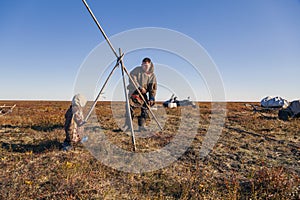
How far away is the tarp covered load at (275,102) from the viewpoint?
1677 cm

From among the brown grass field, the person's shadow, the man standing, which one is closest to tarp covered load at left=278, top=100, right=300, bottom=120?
the brown grass field

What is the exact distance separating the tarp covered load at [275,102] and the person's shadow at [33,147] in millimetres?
17082

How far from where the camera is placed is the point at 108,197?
3545 millimetres

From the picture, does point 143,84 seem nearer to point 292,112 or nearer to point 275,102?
point 292,112

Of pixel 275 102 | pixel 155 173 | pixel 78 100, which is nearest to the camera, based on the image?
pixel 155 173

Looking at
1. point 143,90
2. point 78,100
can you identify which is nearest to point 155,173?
point 78,100

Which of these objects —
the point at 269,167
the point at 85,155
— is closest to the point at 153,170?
the point at 85,155

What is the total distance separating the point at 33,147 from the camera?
5992 millimetres

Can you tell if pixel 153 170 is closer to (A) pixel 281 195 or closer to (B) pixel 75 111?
(A) pixel 281 195

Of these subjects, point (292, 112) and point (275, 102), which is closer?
point (292, 112)

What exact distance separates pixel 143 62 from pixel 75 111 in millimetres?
2974

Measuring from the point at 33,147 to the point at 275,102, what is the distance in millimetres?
18493

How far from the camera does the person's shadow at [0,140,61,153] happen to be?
5.74 meters

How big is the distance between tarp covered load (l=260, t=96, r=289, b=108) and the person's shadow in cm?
1708
